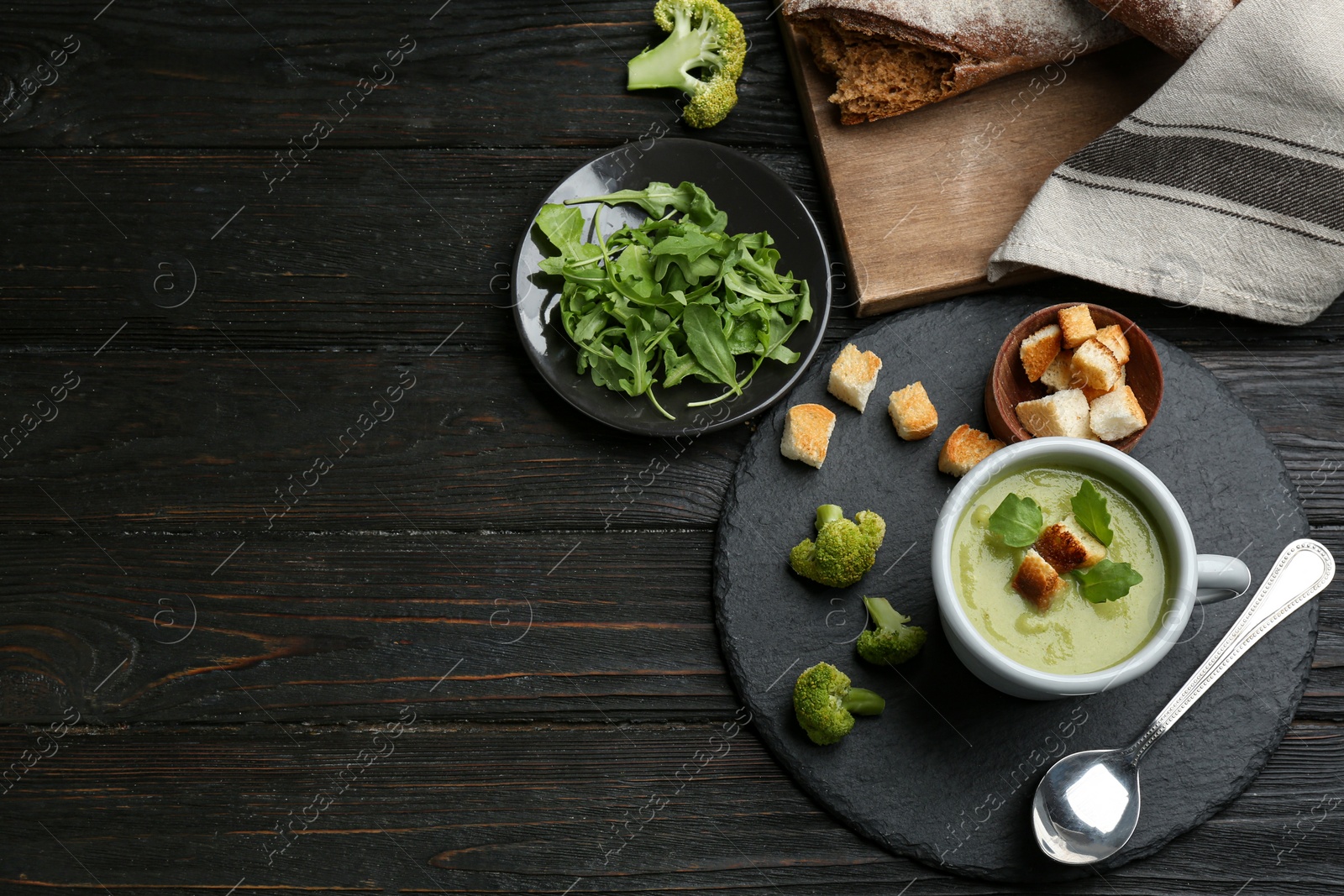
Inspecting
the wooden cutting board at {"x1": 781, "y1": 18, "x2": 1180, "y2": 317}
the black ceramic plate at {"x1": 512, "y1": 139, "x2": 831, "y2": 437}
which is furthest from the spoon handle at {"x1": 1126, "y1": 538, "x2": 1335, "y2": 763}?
the black ceramic plate at {"x1": 512, "y1": 139, "x2": 831, "y2": 437}

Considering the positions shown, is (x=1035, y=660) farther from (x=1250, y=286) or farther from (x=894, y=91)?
(x=894, y=91)

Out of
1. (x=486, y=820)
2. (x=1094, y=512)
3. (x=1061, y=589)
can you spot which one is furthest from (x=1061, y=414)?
(x=486, y=820)

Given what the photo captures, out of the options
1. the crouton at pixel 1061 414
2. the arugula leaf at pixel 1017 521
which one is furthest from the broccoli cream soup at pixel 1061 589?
the crouton at pixel 1061 414

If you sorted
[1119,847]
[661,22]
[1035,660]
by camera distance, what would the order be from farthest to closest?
[661,22] < [1119,847] < [1035,660]

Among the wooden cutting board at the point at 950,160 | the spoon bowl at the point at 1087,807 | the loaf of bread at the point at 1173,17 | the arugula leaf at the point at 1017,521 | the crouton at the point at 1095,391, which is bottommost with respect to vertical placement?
the spoon bowl at the point at 1087,807

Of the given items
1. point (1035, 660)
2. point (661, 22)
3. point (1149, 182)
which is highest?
point (661, 22)

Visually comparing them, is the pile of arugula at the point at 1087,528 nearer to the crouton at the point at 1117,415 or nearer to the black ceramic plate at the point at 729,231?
the crouton at the point at 1117,415

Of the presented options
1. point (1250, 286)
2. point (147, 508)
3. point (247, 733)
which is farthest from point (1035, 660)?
point (147, 508)
